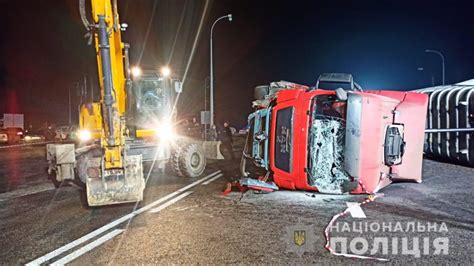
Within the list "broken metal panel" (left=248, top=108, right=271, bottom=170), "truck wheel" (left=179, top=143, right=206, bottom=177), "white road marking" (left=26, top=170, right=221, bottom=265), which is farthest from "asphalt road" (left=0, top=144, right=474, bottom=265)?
"truck wheel" (left=179, top=143, right=206, bottom=177)

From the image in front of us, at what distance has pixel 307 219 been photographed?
6.09 metres

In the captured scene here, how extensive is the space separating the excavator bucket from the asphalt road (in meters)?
0.20

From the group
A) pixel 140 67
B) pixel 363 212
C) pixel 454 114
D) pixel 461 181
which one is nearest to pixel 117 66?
pixel 140 67

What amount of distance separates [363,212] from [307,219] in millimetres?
1035

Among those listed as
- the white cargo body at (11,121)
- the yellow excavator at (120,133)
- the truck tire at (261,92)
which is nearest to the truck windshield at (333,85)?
the truck tire at (261,92)

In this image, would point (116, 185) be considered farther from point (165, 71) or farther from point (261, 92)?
point (165, 71)

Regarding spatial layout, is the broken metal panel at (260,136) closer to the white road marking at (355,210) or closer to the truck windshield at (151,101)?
the white road marking at (355,210)

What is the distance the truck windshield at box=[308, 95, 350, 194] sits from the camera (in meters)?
7.54

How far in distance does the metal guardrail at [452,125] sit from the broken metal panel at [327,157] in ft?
17.8

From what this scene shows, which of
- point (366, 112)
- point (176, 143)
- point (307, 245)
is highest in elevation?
point (366, 112)

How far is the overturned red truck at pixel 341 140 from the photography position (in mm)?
7254

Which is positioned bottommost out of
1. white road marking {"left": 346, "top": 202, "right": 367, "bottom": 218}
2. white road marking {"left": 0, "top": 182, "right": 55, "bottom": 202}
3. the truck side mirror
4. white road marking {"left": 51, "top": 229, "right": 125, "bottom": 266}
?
white road marking {"left": 0, "top": 182, "right": 55, "bottom": 202}

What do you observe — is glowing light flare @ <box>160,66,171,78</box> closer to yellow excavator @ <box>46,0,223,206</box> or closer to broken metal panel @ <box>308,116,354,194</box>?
yellow excavator @ <box>46,0,223,206</box>

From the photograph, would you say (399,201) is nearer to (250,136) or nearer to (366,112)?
(366,112)
